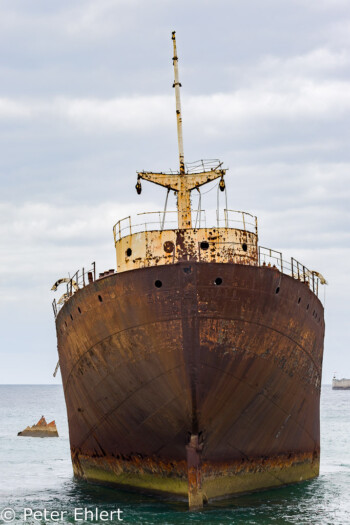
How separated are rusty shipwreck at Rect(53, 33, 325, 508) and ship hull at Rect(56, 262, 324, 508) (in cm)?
3

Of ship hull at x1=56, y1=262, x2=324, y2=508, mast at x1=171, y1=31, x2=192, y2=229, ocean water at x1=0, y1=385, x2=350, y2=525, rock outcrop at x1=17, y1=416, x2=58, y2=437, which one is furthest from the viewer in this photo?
rock outcrop at x1=17, y1=416, x2=58, y2=437

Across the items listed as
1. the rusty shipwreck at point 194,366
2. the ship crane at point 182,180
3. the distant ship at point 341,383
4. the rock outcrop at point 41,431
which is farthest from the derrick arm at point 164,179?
the distant ship at point 341,383

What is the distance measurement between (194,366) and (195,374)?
0.19 meters

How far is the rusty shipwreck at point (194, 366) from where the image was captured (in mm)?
16422

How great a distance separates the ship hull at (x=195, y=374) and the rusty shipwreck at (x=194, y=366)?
3 centimetres

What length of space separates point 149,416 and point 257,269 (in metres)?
4.59

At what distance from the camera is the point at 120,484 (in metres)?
18.3

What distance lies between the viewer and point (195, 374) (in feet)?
53.5

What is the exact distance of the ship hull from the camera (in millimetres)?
16406

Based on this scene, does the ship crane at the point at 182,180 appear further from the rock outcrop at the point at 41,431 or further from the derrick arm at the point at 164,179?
the rock outcrop at the point at 41,431

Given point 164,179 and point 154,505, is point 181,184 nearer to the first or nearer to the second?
point 164,179

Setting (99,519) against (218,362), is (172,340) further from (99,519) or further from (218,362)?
(99,519)

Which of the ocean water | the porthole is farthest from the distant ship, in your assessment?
the porthole

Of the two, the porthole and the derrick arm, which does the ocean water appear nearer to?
the porthole
